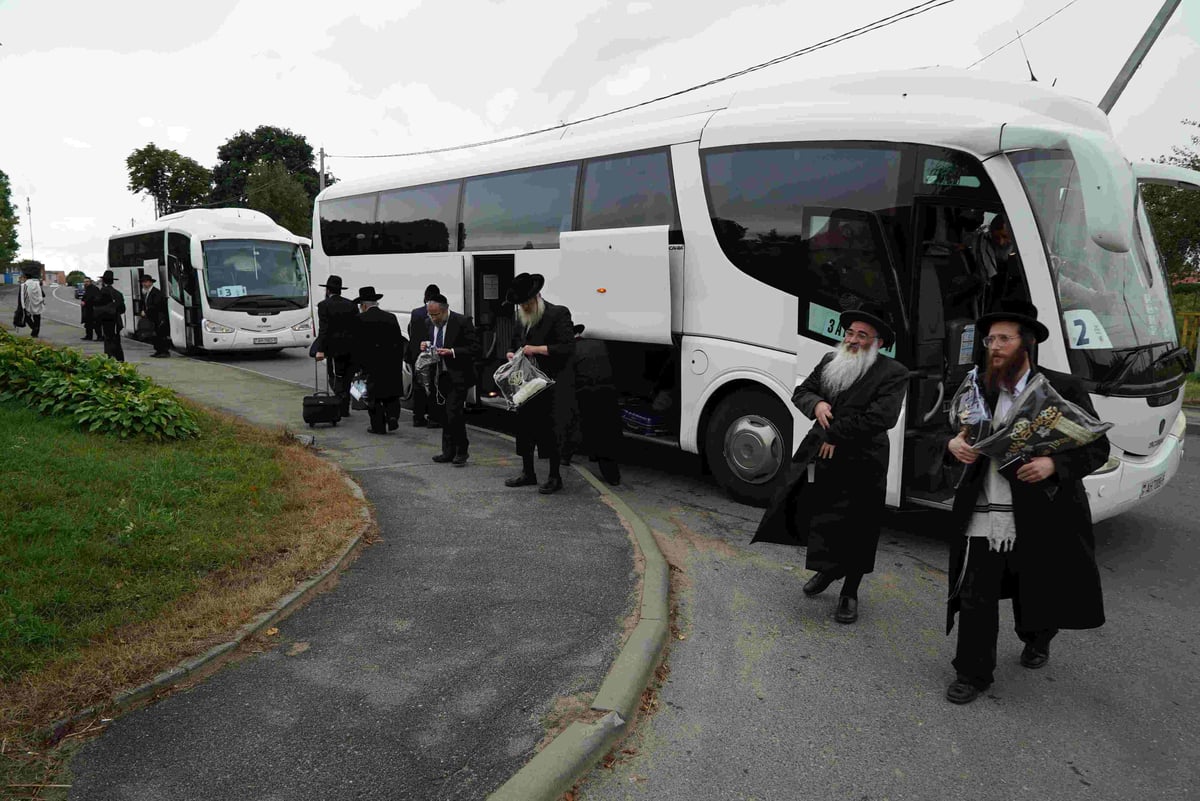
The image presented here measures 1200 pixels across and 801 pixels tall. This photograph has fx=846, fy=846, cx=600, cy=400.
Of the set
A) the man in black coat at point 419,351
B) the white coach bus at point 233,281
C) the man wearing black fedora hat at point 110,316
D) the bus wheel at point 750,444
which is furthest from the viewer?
the white coach bus at point 233,281

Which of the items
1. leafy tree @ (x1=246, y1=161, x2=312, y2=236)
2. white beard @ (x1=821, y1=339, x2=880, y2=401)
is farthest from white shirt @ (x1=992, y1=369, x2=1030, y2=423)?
leafy tree @ (x1=246, y1=161, x2=312, y2=236)

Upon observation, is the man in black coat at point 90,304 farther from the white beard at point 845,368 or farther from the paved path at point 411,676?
the white beard at point 845,368

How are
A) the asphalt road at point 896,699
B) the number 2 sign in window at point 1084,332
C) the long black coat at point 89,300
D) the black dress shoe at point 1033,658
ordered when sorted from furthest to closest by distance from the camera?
the long black coat at point 89,300 < the number 2 sign in window at point 1084,332 < the black dress shoe at point 1033,658 < the asphalt road at point 896,699

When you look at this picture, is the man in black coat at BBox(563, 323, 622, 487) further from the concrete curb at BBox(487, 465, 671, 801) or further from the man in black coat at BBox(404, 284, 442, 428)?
the concrete curb at BBox(487, 465, 671, 801)

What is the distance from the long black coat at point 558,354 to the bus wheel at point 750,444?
1282 mm

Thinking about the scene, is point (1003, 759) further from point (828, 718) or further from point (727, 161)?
point (727, 161)

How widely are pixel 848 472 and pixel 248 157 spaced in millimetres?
63557

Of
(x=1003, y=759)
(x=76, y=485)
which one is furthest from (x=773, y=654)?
(x=76, y=485)

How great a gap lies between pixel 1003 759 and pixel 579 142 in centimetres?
703

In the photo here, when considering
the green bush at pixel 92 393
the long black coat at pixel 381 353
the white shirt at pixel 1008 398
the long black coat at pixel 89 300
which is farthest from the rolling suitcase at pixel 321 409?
the long black coat at pixel 89 300

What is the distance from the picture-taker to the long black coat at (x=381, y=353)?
9.79m

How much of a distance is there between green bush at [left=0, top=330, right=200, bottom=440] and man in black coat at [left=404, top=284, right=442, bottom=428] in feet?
8.09

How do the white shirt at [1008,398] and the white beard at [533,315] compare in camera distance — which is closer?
the white shirt at [1008,398]

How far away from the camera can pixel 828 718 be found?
12.2 ft
